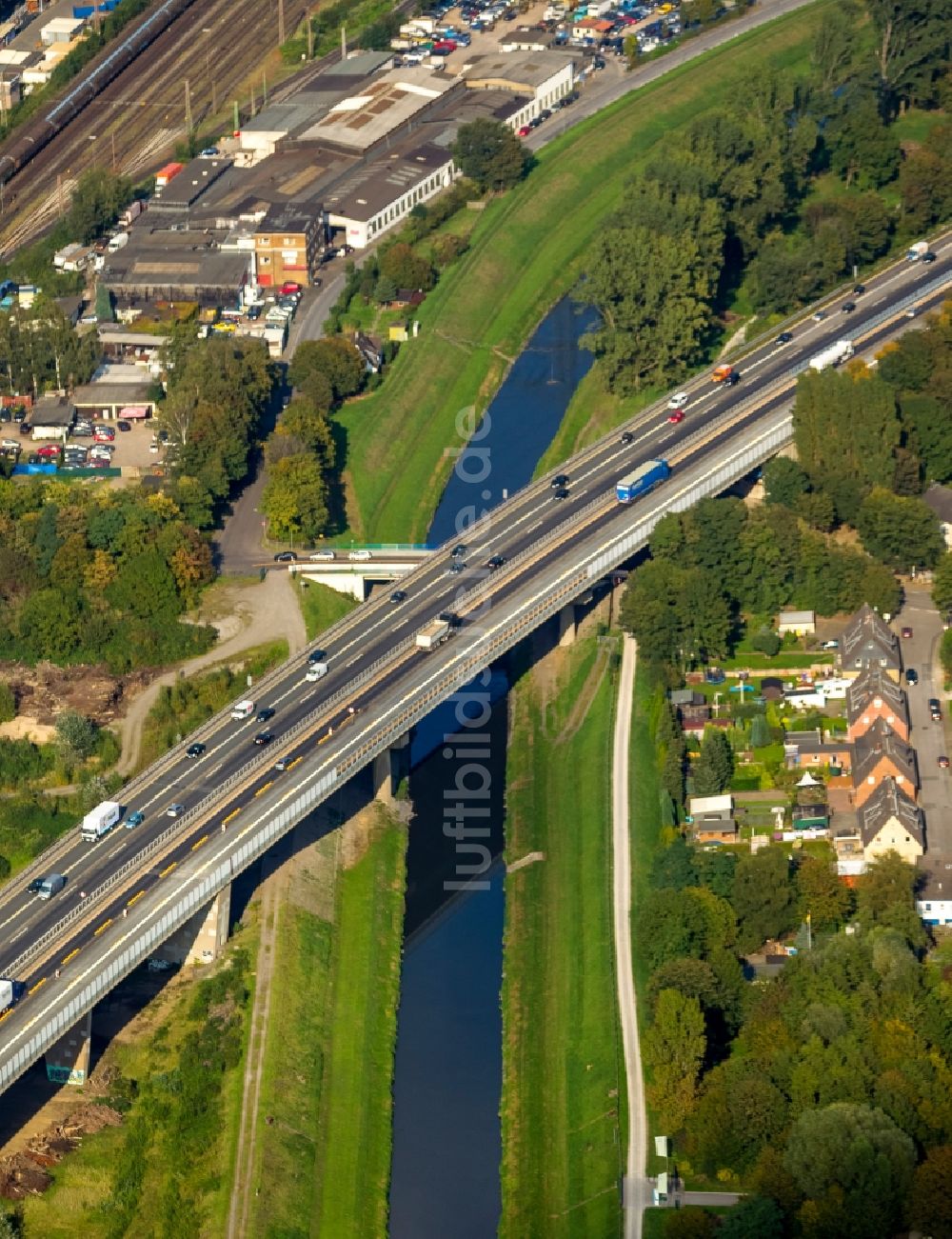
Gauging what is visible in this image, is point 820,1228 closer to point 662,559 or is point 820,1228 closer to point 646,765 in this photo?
point 646,765

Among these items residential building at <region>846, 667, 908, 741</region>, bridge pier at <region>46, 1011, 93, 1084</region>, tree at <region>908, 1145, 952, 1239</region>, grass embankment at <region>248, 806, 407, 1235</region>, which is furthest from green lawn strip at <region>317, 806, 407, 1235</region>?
residential building at <region>846, 667, 908, 741</region>

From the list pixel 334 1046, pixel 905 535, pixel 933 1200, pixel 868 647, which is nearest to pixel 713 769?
pixel 868 647

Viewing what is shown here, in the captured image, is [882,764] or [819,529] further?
[819,529]

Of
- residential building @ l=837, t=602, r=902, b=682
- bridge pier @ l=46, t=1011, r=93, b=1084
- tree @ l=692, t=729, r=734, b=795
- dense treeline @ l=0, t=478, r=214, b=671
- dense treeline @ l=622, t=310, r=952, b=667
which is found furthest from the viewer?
dense treeline @ l=0, t=478, r=214, b=671

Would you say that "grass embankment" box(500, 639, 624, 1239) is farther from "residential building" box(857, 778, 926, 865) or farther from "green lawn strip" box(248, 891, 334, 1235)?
"residential building" box(857, 778, 926, 865)

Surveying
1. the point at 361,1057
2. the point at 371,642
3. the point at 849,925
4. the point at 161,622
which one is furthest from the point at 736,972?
the point at 161,622

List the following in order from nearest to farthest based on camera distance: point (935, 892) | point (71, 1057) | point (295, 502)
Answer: point (71, 1057), point (935, 892), point (295, 502)

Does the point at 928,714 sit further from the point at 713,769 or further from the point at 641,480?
the point at 641,480
